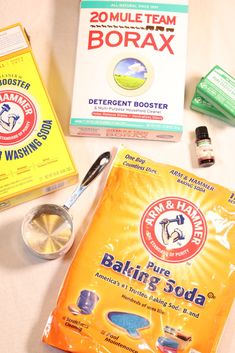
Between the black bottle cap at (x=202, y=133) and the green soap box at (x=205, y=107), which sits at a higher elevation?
the green soap box at (x=205, y=107)

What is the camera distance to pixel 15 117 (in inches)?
31.9

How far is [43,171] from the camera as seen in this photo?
0.79 metres

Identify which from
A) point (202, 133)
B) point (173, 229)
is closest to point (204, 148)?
point (202, 133)

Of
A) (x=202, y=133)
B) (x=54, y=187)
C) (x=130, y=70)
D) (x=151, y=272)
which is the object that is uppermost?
(x=130, y=70)

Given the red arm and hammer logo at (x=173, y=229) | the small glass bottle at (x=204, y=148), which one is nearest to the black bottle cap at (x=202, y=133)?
the small glass bottle at (x=204, y=148)

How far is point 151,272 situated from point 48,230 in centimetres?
18

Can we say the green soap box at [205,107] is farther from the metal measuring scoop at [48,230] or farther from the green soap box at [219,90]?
the metal measuring scoop at [48,230]

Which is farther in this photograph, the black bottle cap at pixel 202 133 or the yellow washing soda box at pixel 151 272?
the black bottle cap at pixel 202 133

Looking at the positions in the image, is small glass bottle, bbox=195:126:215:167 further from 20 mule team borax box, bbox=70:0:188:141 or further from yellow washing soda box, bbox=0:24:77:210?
yellow washing soda box, bbox=0:24:77:210

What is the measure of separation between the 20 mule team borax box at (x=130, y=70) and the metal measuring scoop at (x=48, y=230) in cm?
16

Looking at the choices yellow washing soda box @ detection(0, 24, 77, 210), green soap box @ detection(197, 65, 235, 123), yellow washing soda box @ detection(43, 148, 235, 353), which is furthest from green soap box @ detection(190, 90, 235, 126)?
yellow washing soda box @ detection(0, 24, 77, 210)

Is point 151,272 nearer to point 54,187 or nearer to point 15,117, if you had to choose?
point 54,187

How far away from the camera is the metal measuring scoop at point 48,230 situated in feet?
2.56

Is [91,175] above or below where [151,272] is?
above
